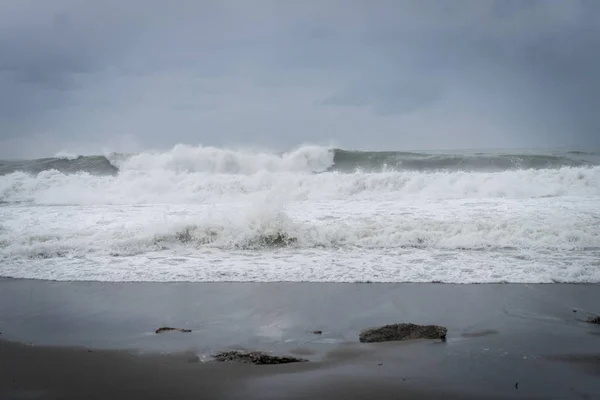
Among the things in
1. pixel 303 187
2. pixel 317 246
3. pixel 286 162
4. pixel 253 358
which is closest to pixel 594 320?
pixel 253 358

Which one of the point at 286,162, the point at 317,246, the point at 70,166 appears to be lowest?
the point at 317,246

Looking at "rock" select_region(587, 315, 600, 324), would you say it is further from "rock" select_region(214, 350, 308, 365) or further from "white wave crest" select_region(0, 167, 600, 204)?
"white wave crest" select_region(0, 167, 600, 204)

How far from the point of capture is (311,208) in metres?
13.2

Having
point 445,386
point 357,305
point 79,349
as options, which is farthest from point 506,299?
point 79,349

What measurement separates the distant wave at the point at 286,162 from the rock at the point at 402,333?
16.1 m

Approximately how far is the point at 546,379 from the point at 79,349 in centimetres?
376

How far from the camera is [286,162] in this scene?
22.5 meters

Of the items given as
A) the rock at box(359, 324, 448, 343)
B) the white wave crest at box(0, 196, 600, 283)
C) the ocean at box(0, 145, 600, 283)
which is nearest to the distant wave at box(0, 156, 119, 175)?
the ocean at box(0, 145, 600, 283)

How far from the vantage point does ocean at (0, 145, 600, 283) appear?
7.25 meters

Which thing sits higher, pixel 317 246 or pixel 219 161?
pixel 219 161

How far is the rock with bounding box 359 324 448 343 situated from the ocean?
2162 mm

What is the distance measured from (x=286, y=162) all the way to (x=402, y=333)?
60.3 ft

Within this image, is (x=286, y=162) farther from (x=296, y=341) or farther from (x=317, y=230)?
(x=296, y=341)

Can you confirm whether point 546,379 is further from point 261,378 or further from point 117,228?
point 117,228
